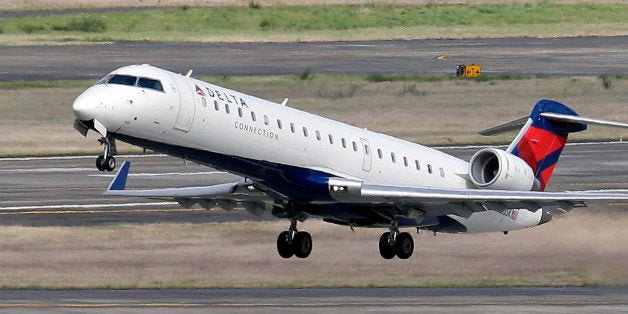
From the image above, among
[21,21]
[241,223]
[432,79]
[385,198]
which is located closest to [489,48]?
[432,79]

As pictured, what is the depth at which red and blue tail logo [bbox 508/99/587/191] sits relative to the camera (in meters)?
47.3

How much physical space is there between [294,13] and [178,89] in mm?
76670

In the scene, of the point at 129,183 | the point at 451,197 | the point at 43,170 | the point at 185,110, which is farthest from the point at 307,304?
the point at 43,170

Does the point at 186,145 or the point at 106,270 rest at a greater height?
the point at 186,145

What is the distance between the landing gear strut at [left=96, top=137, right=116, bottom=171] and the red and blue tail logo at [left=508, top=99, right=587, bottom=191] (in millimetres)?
14895

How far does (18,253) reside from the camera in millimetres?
52281

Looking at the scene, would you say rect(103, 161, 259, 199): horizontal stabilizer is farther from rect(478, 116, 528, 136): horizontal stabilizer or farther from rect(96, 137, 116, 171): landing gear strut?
rect(478, 116, 528, 136): horizontal stabilizer

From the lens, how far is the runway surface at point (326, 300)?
47.2 meters

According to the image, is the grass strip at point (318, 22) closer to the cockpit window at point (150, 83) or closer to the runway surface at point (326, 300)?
the runway surface at point (326, 300)

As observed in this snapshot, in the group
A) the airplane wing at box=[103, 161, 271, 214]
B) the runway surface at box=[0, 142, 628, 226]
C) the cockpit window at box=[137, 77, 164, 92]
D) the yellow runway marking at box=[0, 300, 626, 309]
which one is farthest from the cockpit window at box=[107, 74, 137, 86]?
the runway surface at box=[0, 142, 628, 226]

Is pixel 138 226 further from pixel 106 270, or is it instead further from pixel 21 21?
pixel 21 21

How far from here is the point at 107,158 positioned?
3566cm

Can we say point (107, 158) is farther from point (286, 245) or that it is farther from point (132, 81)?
point (286, 245)

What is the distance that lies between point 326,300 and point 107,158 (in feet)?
48.7
